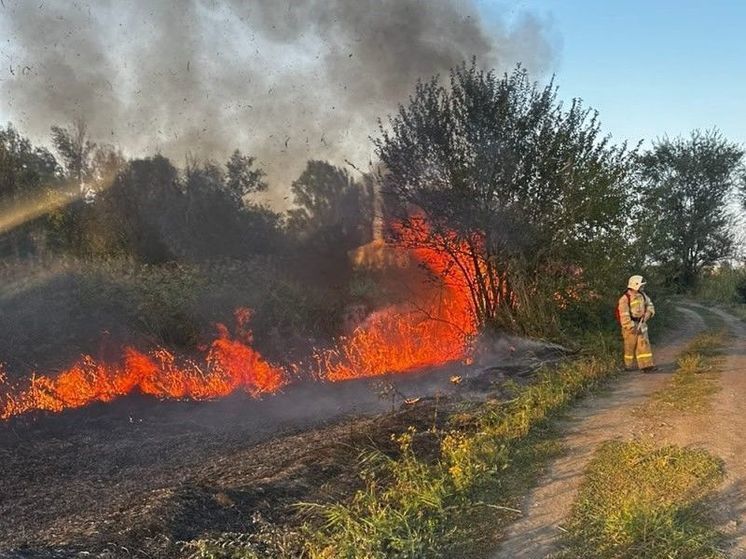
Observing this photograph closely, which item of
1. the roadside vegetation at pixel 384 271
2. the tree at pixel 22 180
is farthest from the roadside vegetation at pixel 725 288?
the tree at pixel 22 180

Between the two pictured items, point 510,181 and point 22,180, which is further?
point 22,180

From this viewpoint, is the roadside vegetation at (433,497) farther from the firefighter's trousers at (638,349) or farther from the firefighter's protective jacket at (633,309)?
Answer: the firefighter's protective jacket at (633,309)

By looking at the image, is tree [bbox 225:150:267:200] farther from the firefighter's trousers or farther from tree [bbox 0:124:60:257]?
the firefighter's trousers

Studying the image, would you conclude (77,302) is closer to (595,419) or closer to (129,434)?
(129,434)

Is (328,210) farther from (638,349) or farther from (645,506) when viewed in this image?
(645,506)

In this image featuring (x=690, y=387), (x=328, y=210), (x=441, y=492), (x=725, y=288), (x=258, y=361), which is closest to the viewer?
(x=441, y=492)

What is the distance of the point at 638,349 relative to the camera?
11.2 meters

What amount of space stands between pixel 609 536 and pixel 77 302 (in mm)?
14908

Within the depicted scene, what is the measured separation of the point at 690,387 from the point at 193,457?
7.72 m

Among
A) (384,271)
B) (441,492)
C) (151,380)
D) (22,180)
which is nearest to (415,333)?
(384,271)

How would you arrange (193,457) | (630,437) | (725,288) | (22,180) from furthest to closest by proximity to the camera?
(725,288) → (22,180) → (193,457) → (630,437)

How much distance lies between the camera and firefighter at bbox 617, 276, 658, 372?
11.1 metres

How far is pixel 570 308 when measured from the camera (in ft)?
47.1

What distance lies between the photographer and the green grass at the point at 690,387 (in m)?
8.06
